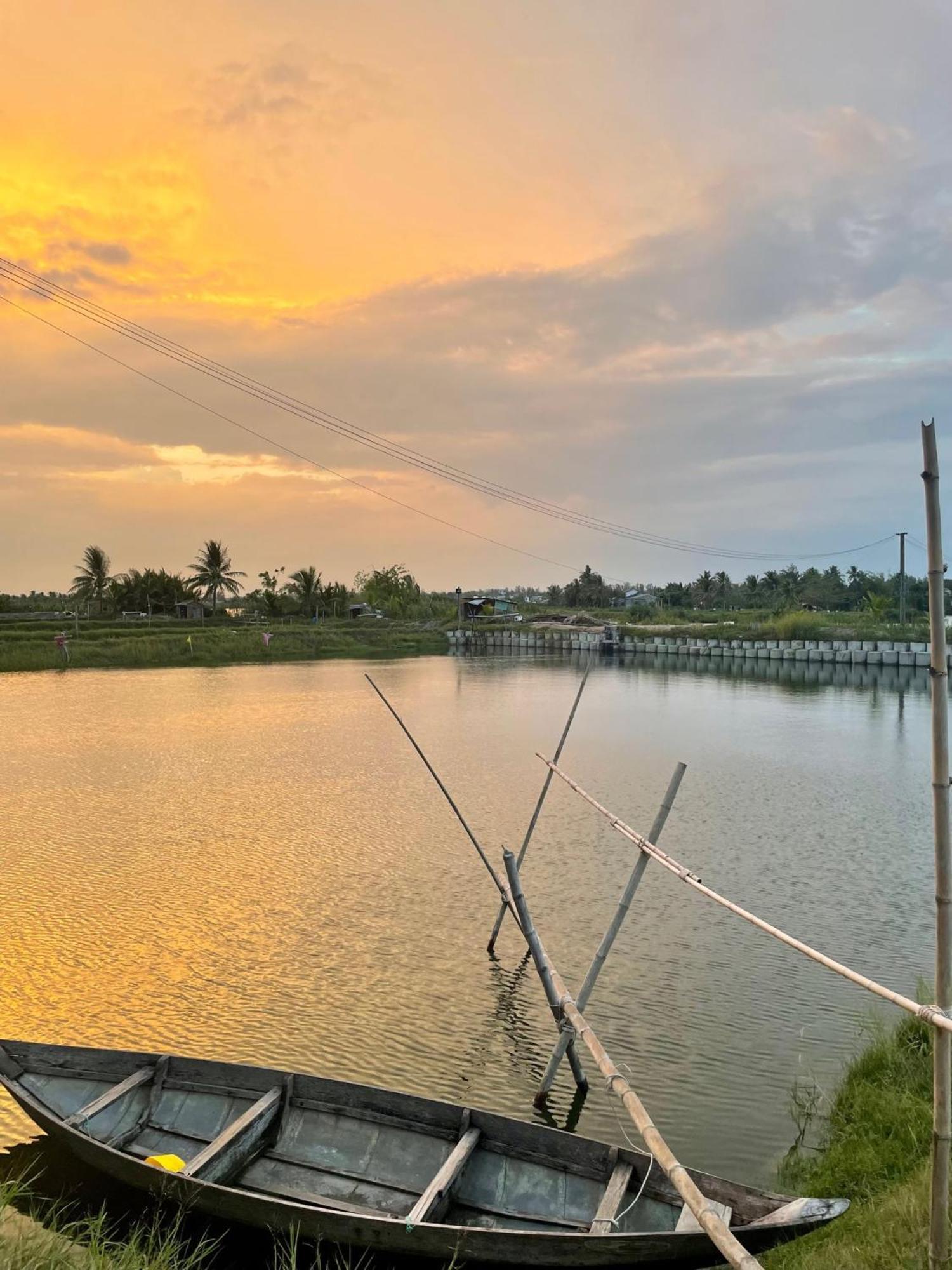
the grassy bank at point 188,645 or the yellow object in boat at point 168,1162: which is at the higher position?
the grassy bank at point 188,645

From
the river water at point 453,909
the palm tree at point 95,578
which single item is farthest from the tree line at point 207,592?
the river water at point 453,909

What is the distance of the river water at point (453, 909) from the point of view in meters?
7.81

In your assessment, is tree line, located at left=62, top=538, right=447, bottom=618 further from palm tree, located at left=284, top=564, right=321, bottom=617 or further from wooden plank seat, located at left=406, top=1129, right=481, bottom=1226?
wooden plank seat, located at left=406, top=1129, right=481, bottom=1226

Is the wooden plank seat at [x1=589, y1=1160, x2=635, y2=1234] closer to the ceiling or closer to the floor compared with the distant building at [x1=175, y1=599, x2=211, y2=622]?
closer to the floor

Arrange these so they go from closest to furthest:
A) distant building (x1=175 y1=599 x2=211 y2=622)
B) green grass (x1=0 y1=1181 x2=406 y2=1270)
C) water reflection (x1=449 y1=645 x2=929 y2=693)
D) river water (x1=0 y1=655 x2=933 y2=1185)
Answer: green grass (x1=0 y1=1181 x2=406 y2=1270), river water (x1=0 y1=655 x2=933 y2=1185), water reflection (x1=449 y1=645 x2=929 y2=693), distant building (x1=175 y1=599 x2=211 y2=622)

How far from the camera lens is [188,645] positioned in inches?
2124

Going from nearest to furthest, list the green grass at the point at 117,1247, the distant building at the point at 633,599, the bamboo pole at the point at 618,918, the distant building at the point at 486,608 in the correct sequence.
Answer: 1. the green grass at the point at 117,1247
2. the bamboo pole at the point at 618,918
3. the distant building at the point at 486,608
4. the distant building at the point at 633,599

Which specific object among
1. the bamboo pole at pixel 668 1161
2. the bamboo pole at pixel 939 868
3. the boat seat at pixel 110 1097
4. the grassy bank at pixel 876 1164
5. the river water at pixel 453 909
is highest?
the bamboo pole at pixel 939 868

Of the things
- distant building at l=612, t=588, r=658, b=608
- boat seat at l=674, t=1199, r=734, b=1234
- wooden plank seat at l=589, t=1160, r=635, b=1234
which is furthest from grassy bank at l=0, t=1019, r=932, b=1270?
distant building at l=612, t=588, r=658, b=608

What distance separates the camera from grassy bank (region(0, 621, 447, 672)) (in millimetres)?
49344

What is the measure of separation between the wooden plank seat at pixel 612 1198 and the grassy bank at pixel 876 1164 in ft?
2.37

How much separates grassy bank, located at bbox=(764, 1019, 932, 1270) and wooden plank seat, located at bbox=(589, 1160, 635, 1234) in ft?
2.37

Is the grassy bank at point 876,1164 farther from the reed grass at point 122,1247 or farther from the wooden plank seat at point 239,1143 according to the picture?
the wooden plank seat at point 239,1143

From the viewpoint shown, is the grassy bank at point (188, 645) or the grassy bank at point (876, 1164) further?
the grassy bank at point (188, 645)
